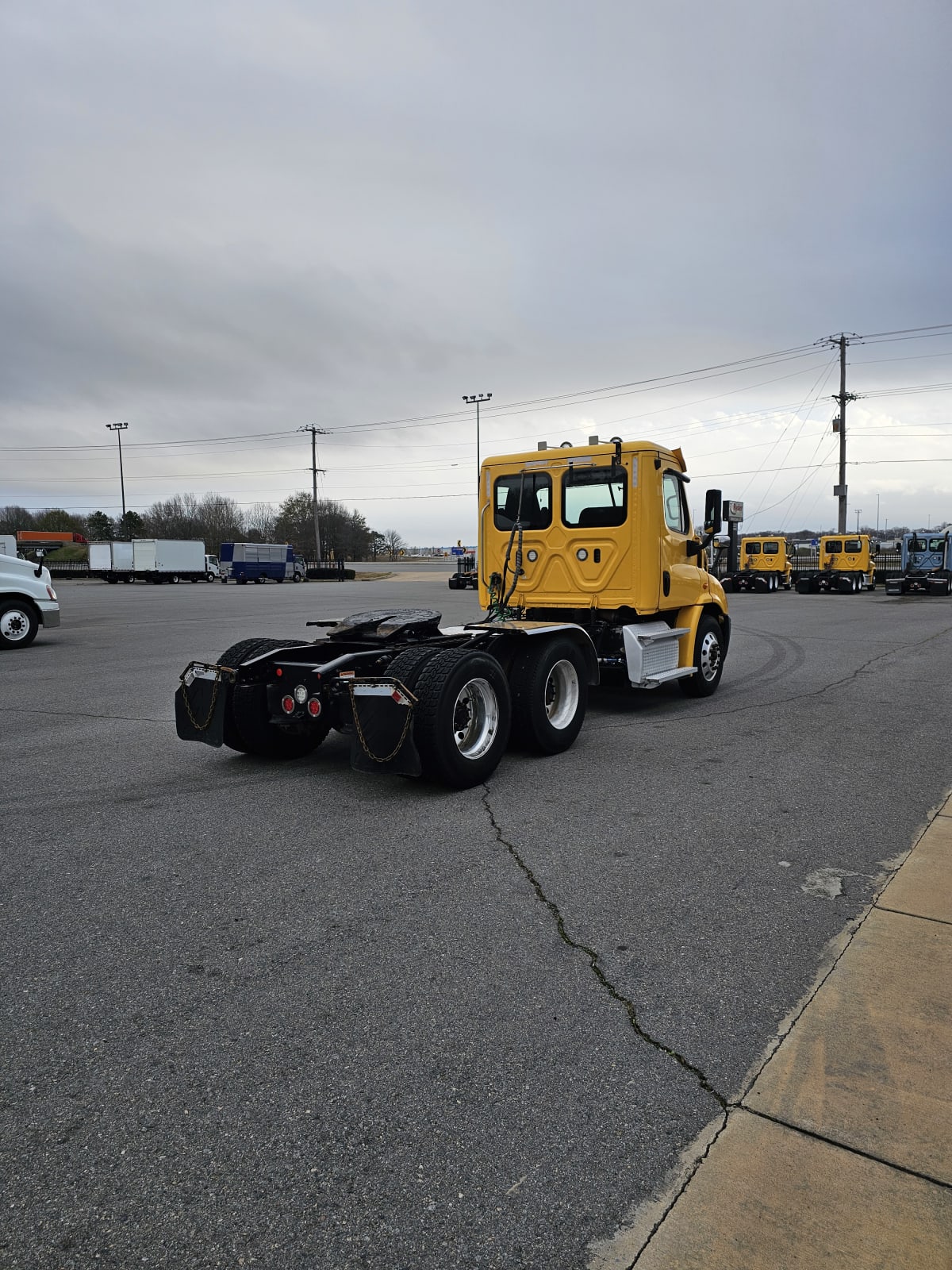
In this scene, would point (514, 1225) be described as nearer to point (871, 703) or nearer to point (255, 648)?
point (255, 648)

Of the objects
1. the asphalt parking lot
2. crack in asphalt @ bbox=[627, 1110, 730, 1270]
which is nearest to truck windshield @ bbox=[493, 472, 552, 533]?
the asphalt parking lot

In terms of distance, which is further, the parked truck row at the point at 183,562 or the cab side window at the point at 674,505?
the parked truck row at the point at 183,562

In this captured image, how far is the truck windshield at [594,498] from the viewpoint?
26.8ft


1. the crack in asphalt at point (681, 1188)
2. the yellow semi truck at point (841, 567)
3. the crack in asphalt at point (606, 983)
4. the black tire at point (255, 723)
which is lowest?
the crack in asphalt at point (681, 1188)

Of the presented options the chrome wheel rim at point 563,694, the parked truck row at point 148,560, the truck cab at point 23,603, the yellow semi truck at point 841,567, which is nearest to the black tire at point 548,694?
the chrome wheel rim at point 563,694

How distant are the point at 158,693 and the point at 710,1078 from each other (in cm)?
874

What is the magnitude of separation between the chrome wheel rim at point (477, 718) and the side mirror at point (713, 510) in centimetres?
420

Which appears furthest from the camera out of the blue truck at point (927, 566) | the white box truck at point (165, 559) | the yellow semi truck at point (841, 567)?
the white box truck at point (165, 559)

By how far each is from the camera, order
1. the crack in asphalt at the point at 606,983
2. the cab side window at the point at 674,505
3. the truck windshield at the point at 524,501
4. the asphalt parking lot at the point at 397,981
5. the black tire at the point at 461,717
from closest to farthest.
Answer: the asphalt parking lot at the point at 397,981 → the crack in asphalt at the point at 606,983 → the black tire at the point at 461,717 → the cab side window at the point at 674,505 → the truck windshield at the point at 524,501

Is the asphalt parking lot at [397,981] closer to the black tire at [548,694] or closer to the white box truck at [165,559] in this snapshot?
the black tire at [548,694]

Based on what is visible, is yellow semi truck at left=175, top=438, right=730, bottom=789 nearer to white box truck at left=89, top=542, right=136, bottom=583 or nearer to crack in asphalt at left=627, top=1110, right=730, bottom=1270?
crack in asphalt at left=627, top=1110, right=730, bottom=1270

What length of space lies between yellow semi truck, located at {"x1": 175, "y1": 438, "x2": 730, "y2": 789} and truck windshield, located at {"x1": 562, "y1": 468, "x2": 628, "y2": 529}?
0.5 inches

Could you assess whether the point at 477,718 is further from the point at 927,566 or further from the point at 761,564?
the point at 761,564

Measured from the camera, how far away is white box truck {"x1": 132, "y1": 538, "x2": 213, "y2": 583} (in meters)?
56.6
